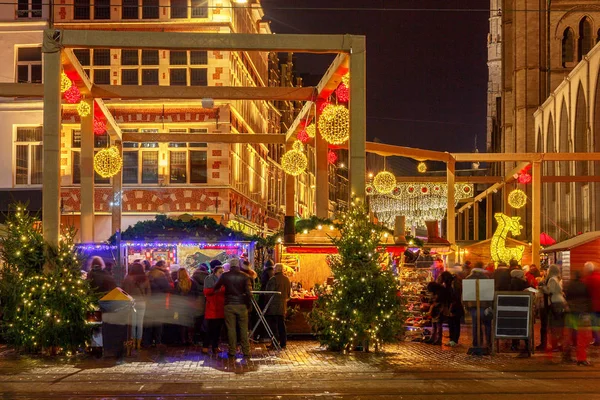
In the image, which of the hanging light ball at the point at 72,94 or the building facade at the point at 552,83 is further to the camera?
the building facade at the point at 552,83

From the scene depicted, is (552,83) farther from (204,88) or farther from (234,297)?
(234,297)

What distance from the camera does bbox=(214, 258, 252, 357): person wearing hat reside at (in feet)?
56.8

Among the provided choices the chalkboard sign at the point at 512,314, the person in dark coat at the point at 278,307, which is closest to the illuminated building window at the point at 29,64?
the person in dark coat at the point at 278,307

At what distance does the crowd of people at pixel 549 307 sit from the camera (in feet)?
55.5

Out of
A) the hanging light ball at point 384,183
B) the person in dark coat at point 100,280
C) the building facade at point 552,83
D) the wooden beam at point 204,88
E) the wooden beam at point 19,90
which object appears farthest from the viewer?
the building facade at point 552,83

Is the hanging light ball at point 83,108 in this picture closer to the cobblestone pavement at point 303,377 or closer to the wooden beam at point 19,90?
the wooden beam at point 19,90

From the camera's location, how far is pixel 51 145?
19047 millimetres

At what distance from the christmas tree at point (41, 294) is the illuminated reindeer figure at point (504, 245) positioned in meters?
20.6

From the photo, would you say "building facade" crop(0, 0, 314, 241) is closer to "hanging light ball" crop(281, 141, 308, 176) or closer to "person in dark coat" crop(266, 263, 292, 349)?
"hanging light ball" crop(281, 141, 308, 176)

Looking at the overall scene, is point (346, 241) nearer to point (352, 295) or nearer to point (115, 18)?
point (352, 295)

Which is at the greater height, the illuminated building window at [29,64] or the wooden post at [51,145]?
the illuminated building window at [29,64]

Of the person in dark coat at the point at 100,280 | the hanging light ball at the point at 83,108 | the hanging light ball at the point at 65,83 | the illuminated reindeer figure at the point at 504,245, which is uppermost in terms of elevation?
the hanging light ball at the point at 65,83

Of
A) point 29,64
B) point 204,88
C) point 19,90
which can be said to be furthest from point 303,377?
point 29,64

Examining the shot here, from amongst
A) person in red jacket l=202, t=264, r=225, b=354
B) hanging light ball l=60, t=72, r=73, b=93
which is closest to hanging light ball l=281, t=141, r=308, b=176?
hanging light ball l=60, t=72, r=73, b=93
